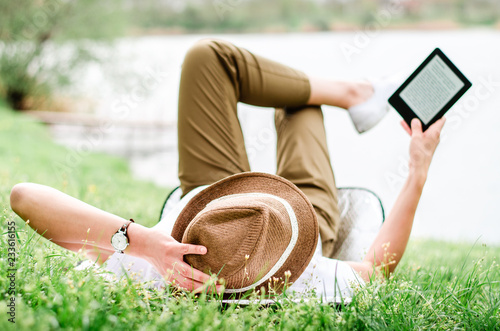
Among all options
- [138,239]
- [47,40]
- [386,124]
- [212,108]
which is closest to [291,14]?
[386,124]

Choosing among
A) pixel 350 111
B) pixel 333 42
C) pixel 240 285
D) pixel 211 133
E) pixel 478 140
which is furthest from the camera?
pixel 333 42

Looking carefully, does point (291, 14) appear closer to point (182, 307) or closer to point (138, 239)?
point (138, 239)

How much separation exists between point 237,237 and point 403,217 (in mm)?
660

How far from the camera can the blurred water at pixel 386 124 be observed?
5.29m

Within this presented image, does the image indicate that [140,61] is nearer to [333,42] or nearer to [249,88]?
[333,42]

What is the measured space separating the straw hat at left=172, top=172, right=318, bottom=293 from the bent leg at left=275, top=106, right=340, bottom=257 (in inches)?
14.7

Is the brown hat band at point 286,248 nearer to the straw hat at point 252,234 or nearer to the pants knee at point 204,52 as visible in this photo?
the straw hat at point 252,234

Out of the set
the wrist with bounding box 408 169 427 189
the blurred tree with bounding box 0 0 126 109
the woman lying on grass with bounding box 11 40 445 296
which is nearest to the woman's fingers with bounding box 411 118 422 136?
the woman lying on grass with bounding box 11 40 445 296

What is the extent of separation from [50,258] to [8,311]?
36 centimetres

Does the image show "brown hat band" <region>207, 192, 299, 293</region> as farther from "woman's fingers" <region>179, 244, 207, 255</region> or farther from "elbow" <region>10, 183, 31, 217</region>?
"elbow" <region>10, 183, 31, 217</region>

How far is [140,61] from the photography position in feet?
35.4

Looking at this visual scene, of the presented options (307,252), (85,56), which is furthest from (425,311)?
(85,56)

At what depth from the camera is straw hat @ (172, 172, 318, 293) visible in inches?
46.1

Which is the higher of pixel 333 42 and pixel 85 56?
pixel 333 42
